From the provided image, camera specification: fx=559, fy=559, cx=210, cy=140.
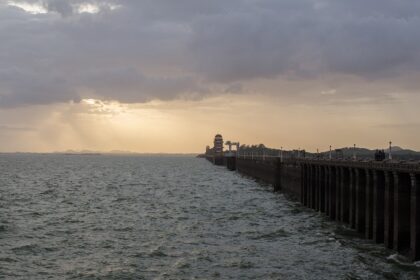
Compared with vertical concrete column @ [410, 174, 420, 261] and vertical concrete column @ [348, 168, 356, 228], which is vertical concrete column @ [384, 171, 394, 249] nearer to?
vertical concrete column @ [410, 174, 420, 261]

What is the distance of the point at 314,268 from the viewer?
89.9 feet

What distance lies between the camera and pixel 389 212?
98.9 ft

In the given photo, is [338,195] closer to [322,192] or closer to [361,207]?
[361,207]

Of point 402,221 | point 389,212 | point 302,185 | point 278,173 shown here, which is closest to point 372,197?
point 389,212

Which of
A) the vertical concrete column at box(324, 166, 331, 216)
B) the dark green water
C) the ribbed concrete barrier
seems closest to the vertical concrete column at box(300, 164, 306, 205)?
the ribbed concrete barrier

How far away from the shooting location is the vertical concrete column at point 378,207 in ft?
106

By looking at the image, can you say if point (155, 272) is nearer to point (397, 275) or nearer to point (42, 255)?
point (42, 255)

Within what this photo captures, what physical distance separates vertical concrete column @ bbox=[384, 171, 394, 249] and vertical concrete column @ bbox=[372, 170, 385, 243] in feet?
5.42

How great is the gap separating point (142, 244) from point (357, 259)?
1313 centimetres

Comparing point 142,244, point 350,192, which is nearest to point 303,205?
point 350,192

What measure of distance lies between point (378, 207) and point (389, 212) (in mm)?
2489

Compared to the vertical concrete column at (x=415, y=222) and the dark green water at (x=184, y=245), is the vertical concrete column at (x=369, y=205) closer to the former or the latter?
the dark green water at (x=184, y=245)

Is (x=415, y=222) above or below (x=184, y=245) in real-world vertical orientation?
above

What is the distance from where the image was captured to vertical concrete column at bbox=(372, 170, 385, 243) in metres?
32.4
